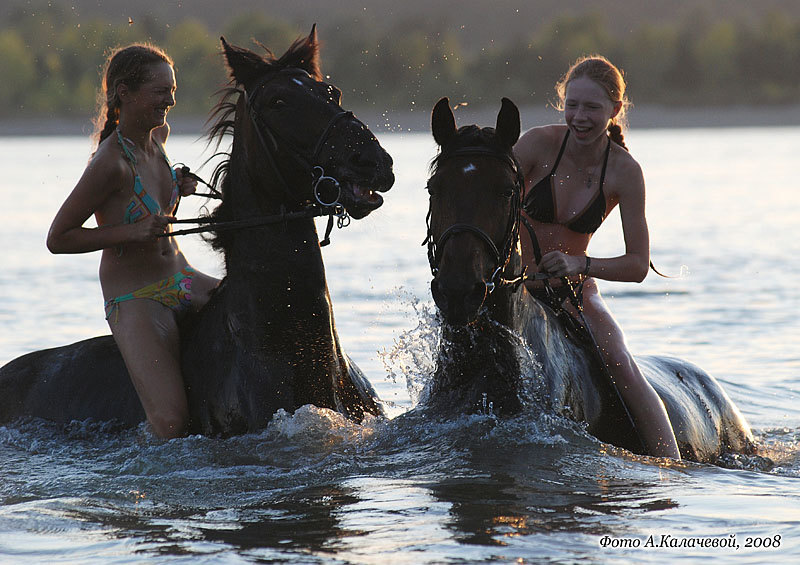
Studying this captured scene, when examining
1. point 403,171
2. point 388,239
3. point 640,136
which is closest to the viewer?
point 388,239

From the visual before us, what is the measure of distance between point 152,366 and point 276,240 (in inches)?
39.4

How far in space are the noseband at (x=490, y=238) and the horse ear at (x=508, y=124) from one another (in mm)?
87

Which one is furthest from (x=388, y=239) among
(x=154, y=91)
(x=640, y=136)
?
(x=640, y=136)

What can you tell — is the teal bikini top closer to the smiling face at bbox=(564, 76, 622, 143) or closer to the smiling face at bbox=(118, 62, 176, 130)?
the smiling face at bbox=(118, 62, 176, 130)

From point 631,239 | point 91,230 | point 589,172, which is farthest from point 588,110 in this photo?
point 91,230

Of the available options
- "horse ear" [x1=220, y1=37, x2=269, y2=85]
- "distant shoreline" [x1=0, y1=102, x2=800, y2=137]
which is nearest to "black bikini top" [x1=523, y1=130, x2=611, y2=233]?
"horse ear" [x1=220, y1=37, x2=269, y2=85]

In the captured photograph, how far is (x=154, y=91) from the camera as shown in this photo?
638cm

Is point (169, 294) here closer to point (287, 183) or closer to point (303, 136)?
point (287, 183)

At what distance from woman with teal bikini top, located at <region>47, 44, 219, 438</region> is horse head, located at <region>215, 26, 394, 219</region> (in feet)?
1.49

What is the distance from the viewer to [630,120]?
5894cm

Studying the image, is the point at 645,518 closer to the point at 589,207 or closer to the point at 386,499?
the point at 386,499

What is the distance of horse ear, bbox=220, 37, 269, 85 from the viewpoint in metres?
6.25

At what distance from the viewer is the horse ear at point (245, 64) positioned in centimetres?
625

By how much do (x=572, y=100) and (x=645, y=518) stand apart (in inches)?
89.6
